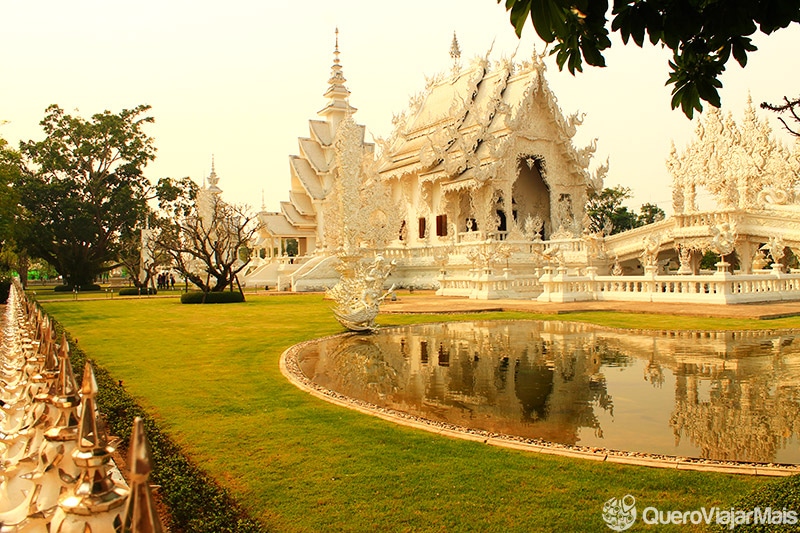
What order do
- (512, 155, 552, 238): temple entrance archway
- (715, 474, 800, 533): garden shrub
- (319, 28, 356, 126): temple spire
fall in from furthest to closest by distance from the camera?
(319, 28, 356, 126): temple spire, (512, 155, 552, 238): temple entrance archway, (715, 474, 800, 533): garden shrub

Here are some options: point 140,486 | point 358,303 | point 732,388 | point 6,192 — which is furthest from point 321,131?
point 140,486

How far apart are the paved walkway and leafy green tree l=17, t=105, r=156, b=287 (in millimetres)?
25973

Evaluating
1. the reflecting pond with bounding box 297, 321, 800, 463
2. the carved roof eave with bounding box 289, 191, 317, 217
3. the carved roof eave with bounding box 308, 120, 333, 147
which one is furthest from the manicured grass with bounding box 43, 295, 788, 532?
the carved roof eave with bounding box 289, 191, 317, 217

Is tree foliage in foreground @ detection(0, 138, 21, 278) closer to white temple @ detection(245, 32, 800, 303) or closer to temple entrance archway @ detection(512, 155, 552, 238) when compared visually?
white temple @ detection(245, 32, 800, 303)

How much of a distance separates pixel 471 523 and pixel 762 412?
379 centimetres

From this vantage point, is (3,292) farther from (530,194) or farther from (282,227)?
(530,194)

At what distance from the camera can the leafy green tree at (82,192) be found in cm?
3600

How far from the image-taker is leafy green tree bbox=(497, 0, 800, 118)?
2188 millimetres

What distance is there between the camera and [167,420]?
5656 millimetres

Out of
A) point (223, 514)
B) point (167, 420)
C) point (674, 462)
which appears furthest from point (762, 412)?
point (167, 420)

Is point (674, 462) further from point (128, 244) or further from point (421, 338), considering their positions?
point (128, 244)

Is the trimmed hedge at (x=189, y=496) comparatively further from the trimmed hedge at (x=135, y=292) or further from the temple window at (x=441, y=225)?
the trimmed hedge at (x=135, y=292)

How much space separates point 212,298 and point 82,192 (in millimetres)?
20913

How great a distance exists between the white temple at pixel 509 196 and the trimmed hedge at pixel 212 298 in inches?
199
